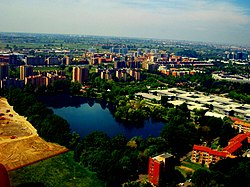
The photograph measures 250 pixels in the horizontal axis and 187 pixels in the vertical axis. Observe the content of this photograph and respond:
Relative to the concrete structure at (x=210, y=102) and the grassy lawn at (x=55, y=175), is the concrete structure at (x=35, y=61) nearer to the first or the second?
the concrete structure at (x=210, y=102)

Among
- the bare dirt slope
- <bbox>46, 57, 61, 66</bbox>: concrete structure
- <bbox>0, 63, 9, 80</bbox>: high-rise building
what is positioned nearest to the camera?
the bare dirt slope

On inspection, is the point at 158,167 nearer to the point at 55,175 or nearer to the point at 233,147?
the point at 55,175

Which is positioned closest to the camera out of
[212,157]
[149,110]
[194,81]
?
[212,157]

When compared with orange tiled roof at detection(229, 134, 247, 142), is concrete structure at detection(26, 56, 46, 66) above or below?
above

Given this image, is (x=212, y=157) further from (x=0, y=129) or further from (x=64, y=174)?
(x=0, y=129)

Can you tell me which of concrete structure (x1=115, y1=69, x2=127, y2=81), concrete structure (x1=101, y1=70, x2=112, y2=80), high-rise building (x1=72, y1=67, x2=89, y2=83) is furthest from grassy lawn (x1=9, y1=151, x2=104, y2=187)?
concrete structure (x1=115, y1=69, x2=127, y2=81)

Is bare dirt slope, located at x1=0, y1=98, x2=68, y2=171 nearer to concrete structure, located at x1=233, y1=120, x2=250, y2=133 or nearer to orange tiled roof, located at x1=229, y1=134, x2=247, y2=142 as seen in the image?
orange tiled roof, located at x1=229, y1=134, x2=247, y2=142

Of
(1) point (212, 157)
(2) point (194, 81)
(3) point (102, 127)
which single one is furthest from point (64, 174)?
(2) point (194, 81)

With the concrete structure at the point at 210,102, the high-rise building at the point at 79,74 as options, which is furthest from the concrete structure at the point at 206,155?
the high-rise building at the point at 79,74
